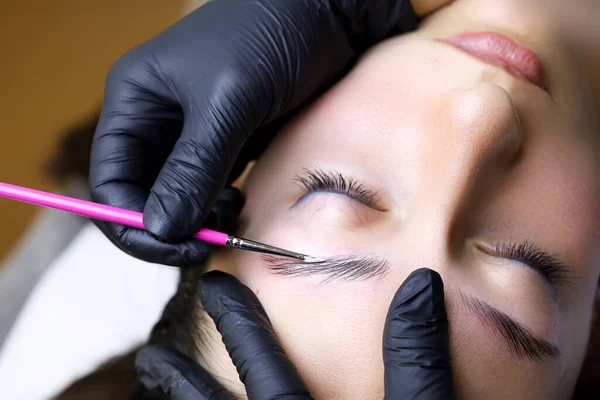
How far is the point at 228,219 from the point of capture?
122 cm

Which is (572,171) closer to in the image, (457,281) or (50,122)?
(457,281)

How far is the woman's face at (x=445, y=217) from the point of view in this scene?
38.9 inches

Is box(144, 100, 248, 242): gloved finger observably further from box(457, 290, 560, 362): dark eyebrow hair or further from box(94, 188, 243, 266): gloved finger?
box(457, 290, 560, 362): dark eyebrow hair

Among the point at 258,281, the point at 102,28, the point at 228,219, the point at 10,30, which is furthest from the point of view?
the point at 102,28

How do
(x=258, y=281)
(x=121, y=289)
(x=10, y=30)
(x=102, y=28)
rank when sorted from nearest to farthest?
(x=258, y=281) < (x=121, y=289) < (x=10, y=30) < (x=102, y=28)

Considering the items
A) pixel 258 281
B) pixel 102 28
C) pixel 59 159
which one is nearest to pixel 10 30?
pixel 102 28

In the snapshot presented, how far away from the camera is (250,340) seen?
3.23ft

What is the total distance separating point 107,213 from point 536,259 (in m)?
0.77

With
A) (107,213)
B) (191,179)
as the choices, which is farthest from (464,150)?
(107,213)

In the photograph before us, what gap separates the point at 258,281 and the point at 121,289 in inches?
25.0

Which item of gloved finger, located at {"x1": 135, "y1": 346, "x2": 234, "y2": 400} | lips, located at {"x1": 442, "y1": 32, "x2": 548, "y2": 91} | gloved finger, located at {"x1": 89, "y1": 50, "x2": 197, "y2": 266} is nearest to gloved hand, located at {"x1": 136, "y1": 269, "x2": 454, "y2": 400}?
gloved finger, located at {"x1": 135, "y1": 346, "x2": 234, "y2": 400}

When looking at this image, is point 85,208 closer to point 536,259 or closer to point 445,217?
point 445,217

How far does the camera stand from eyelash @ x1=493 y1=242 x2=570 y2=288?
105cm

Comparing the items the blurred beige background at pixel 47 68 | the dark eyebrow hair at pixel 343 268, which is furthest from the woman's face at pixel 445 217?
the blurred beige background at pixel 47 68
